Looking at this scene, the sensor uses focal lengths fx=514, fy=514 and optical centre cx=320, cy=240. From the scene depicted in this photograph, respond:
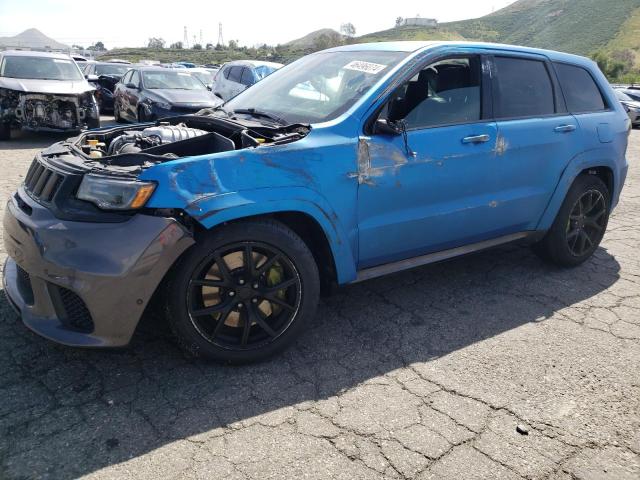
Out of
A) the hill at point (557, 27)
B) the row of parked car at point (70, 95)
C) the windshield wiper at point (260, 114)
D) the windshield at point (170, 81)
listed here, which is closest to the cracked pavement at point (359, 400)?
the windshield wiper at point (260, 114)

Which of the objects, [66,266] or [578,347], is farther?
[578,347]

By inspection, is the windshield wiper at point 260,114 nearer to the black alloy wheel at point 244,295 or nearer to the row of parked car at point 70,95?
the black alloy wheel at point 244,295

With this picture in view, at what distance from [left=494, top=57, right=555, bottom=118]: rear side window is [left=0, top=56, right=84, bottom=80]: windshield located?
9.35 metres

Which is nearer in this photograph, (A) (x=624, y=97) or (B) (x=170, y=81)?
(B) (x=170, y=81)

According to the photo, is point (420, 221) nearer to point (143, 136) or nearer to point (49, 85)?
point (143, 136)

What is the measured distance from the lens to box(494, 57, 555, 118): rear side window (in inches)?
148

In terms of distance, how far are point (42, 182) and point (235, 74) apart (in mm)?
11719

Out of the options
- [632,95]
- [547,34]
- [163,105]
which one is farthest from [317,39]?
[163,105]

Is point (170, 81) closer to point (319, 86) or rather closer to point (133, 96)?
point (133, 96)

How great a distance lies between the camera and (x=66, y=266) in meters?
2.43

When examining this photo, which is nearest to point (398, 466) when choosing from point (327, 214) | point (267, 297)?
point (267, 297)

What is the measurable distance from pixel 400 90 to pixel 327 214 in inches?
38.9

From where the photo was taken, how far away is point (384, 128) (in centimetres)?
304

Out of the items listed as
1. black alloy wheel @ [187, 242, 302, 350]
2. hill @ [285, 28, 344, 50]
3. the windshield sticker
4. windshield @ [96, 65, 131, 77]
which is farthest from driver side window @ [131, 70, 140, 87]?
hill @ [285, 28, 344, 50]
